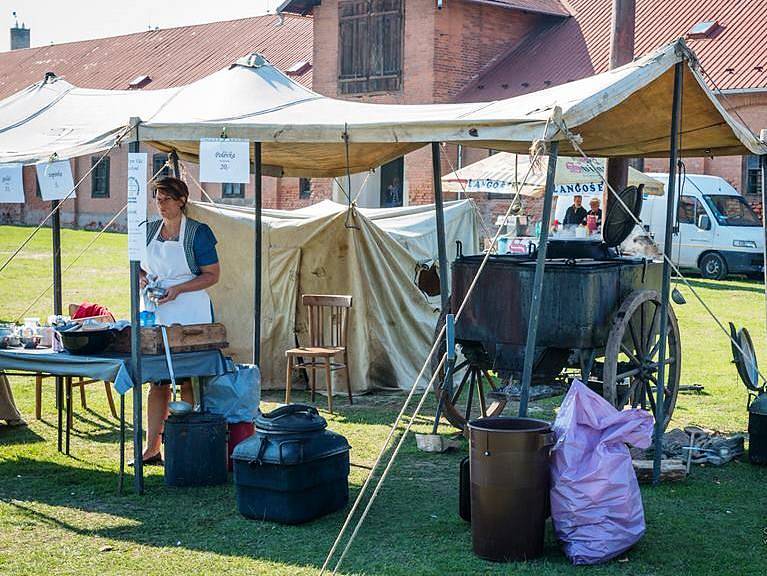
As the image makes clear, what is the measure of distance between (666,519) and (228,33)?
36.9 meters

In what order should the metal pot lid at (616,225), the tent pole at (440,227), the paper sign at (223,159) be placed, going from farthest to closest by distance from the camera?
the tent pole at (440,227) < the metal pot lid at (616,225) < the paper sign at (223,159)

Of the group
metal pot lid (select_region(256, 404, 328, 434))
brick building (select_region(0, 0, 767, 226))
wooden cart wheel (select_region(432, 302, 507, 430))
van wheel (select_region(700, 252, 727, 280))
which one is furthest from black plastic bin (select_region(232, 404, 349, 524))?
brick building (select_region(0, 0, 767, 226))

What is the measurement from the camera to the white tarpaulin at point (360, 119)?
636cm

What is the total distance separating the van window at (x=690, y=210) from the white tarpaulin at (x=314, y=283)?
13.4m

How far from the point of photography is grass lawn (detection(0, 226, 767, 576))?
17.7 feet

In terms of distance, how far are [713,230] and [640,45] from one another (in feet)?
21.1

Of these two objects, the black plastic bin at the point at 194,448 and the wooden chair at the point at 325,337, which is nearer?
the black plastic bin at the point at 194,448

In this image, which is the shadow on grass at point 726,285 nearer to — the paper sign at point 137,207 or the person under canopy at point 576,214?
the person under canopy at point 576,214

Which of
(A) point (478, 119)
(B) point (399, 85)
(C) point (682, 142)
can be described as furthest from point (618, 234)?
(B) point (399, 85)

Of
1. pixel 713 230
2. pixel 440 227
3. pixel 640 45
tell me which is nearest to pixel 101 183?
pixel 640 45

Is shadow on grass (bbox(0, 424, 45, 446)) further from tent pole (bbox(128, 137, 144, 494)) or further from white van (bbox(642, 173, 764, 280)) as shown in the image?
white van (bbox(642, 173, 764, 280))

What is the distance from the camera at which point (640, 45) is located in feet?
87.4

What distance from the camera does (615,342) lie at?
7.01m

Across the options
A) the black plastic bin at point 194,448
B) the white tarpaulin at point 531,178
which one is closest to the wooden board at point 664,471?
the black plastic bin at point 194,448
